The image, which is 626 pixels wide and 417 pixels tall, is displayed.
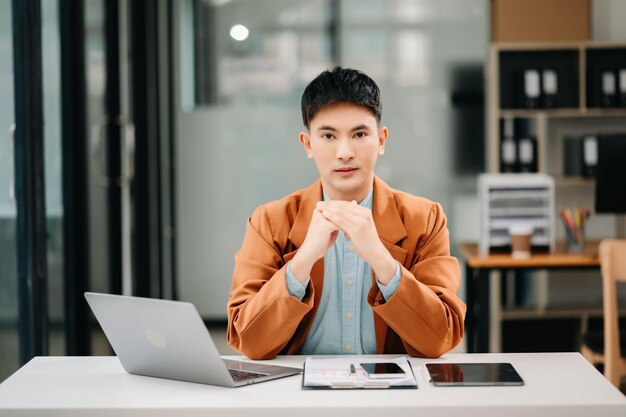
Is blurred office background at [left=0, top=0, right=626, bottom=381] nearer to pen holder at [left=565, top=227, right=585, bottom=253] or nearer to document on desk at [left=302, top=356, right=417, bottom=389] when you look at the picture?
pen holder at [left=565, top=227, right=585, bottom=253]

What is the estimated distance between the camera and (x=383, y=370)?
167 cm

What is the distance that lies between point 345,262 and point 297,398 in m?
0.55

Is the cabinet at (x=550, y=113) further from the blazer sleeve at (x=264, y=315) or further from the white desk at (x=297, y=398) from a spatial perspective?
the white desk at (x=297, y=398)

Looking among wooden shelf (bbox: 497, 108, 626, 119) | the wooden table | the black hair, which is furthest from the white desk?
wooden shelf (bbox: 497, 108, 626, 119)

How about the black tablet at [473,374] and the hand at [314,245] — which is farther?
the hand at [314,245]

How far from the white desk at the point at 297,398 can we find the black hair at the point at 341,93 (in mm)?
617

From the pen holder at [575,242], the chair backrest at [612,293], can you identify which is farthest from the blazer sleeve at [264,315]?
the pen holder at [575,242]

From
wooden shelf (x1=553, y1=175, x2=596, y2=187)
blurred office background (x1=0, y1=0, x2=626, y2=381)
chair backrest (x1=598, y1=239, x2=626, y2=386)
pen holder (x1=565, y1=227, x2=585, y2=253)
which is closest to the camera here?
chair backrest (x1=598, y1=239, x2=626, y2=386)

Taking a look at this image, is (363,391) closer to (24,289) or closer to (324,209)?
(324,209)

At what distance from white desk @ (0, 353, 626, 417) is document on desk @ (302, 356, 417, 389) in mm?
23

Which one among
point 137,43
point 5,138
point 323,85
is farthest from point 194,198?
point 323,85

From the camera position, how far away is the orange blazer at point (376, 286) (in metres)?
1.85

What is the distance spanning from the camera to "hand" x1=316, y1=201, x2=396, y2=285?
180cm

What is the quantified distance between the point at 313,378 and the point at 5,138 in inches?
57.6
